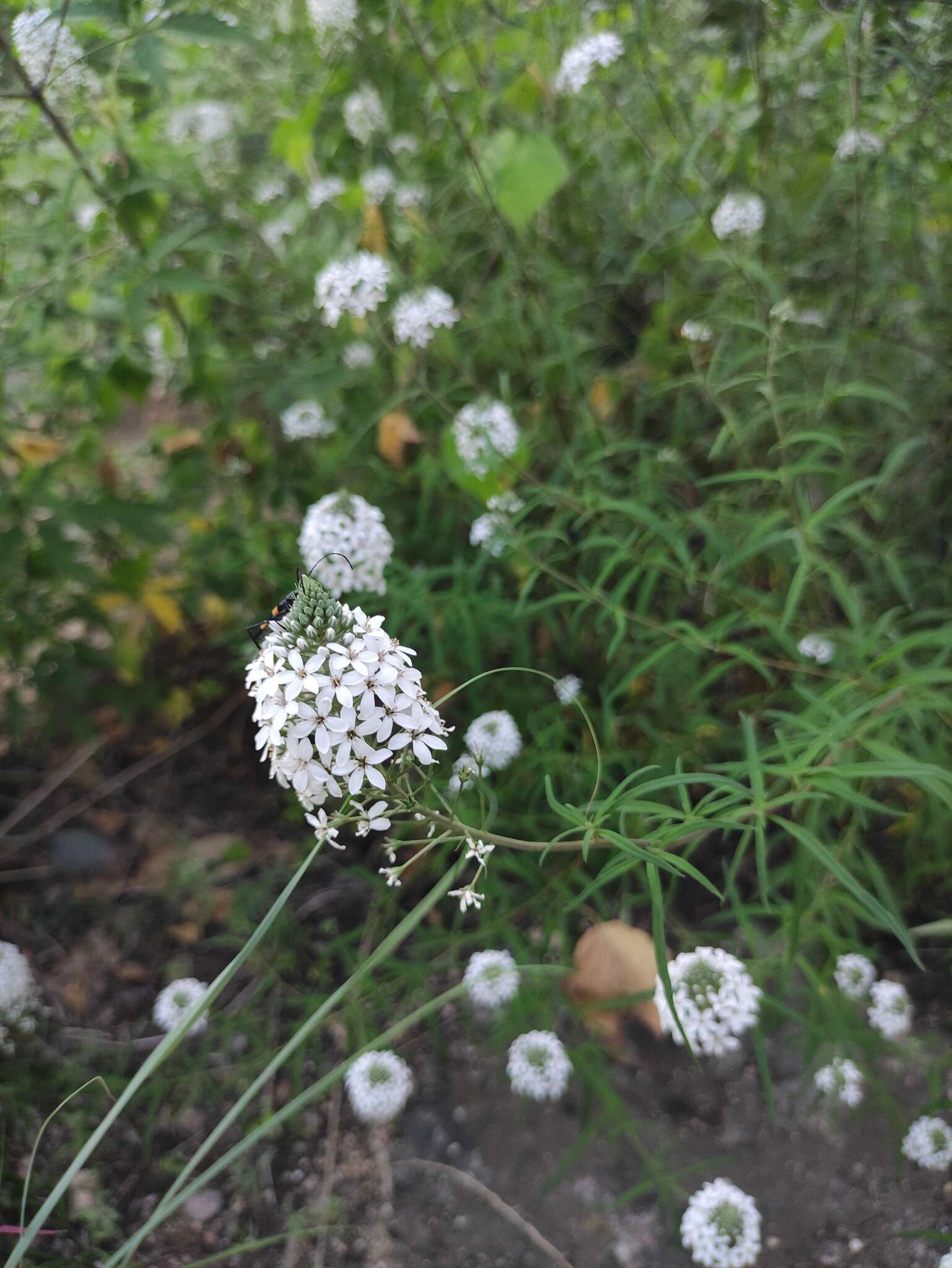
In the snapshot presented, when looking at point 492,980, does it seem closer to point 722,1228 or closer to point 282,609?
point 722,1228

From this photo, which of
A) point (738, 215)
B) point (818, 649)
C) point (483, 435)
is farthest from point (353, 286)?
point (818, 649)

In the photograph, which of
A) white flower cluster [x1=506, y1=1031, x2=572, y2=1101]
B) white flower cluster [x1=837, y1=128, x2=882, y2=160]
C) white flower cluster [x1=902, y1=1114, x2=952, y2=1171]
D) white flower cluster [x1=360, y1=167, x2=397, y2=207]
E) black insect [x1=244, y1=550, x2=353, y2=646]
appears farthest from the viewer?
white flower cluster [x1=360, y1=167, x2=397, y2=207]

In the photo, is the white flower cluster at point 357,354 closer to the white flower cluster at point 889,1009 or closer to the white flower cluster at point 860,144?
the white flower cluster at point 860,144

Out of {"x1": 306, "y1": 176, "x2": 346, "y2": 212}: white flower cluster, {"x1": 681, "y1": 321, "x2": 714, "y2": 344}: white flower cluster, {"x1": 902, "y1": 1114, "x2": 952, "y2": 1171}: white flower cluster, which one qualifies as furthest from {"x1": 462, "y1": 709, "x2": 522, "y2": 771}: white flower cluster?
{"x1": 306, "y1": 176, "x2": 346, "y2": 212}: white flower cluster

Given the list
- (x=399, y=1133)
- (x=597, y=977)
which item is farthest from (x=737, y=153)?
(x=399, y=1133)

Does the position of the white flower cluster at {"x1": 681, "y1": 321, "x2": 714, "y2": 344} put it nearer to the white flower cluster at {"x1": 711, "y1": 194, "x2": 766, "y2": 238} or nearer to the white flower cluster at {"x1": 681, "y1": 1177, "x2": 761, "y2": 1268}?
the white flower cluster at {"x1": 711, "y1": 194, "x2": 766, "y2": 238}
